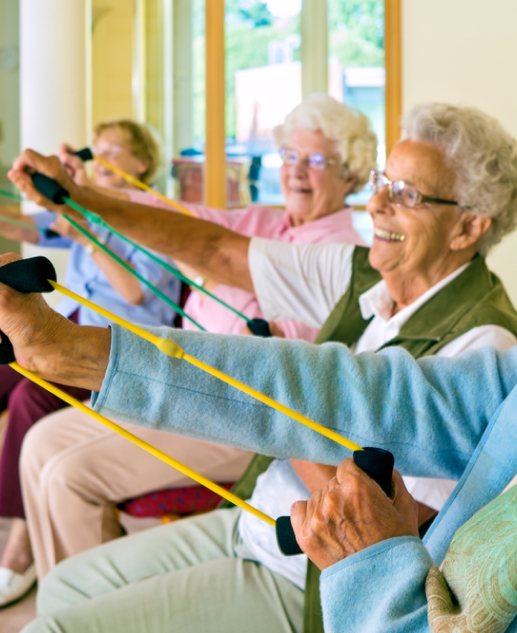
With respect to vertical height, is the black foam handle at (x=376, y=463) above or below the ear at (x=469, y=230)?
below

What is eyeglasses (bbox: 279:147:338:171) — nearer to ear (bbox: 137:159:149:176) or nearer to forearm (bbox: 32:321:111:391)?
ear (bbox: 137:159:149:176)

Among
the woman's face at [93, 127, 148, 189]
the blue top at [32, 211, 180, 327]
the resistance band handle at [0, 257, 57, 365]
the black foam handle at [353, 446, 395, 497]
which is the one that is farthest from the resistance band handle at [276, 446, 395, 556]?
the woman's face at [93, 127, 148, 189]

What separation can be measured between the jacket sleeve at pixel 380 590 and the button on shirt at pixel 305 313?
0.46m

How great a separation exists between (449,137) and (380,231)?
9.2 inches

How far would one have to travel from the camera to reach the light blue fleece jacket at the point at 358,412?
66 centimetres

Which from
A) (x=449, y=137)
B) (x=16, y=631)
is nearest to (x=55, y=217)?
(x=16, y=631)

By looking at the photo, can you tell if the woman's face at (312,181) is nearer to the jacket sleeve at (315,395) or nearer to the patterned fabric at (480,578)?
the jacket sleeve at (315,395)

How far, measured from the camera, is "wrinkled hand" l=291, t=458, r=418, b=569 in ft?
2.23

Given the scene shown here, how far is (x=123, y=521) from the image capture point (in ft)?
6.08

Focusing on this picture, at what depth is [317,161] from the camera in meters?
2.16

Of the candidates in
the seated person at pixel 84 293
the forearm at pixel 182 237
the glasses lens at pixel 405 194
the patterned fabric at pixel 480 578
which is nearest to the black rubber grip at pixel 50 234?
the seated person at pixel 84 293

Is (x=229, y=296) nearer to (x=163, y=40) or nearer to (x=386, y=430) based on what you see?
(x=386, y=430)

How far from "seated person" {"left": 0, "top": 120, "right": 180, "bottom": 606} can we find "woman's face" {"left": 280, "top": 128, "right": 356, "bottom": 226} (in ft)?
1.72

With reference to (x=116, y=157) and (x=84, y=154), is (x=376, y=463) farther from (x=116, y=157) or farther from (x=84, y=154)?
(x=116, y=157)
